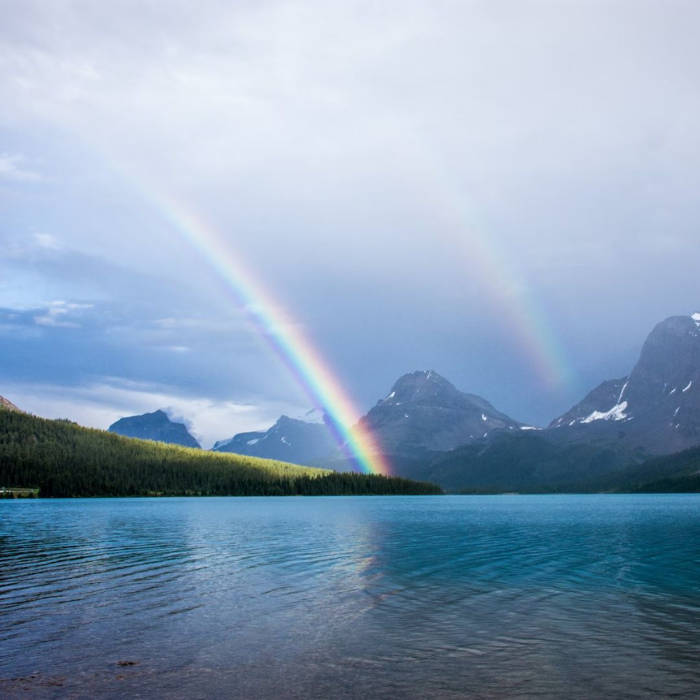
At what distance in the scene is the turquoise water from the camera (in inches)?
1004

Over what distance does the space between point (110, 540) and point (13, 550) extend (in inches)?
617

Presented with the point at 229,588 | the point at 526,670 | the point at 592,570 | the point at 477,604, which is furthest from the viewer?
the point at 592,570

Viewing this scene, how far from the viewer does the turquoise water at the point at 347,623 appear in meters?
25.5

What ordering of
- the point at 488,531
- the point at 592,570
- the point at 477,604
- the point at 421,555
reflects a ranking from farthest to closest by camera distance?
1. the point at 488,531
2. the point at 421,555
3. the point at 592,570
4. the point at 477,604

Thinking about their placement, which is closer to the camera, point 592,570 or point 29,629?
point 29,629

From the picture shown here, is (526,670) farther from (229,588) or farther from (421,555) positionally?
(421,555)

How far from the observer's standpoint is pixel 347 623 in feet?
119

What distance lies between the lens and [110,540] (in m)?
87.6

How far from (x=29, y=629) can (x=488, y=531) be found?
86496 millimetres

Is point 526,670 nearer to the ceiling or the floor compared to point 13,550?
nearer to the floor

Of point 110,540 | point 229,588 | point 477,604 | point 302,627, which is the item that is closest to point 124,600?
point 229,588

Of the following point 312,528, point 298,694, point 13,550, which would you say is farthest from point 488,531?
point 298,694

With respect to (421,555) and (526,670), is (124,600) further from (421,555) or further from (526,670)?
(421,555)

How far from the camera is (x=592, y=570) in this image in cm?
5912
